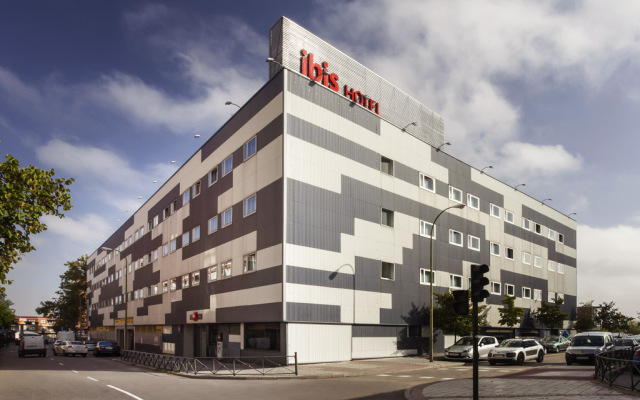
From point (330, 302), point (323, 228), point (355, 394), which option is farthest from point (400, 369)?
point (355, 394)

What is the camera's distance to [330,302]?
32.5 metres

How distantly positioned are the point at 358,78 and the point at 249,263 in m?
16.5

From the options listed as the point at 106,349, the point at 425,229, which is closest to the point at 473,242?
the point at 425,229

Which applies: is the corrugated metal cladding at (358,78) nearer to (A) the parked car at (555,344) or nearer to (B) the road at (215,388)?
(A) the parked car at (555,344)

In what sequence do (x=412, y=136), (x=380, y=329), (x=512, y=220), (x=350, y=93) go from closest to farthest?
(x=380, y=329)
(x=350, y=93)
(x=412, y=136)
(x=512, y=220)

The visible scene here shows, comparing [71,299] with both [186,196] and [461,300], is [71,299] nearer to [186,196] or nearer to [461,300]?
[186,196]

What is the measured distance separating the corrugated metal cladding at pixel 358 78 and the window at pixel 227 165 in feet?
22.8

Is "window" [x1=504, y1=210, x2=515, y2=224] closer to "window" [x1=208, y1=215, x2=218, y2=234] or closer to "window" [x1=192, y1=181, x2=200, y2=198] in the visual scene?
"window" [x1=208, y1=215, x2=218, y2=234]

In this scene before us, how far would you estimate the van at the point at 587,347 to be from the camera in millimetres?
28578

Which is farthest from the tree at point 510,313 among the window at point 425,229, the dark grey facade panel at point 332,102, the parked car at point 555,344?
the dark grey facade panel at point 332,102

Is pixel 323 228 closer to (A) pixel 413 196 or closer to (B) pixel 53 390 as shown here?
(A) pixel 413 196

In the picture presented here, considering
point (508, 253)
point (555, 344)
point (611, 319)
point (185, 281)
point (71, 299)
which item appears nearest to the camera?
point (555, 344)

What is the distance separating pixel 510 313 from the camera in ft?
154

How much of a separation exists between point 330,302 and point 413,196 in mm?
12611
